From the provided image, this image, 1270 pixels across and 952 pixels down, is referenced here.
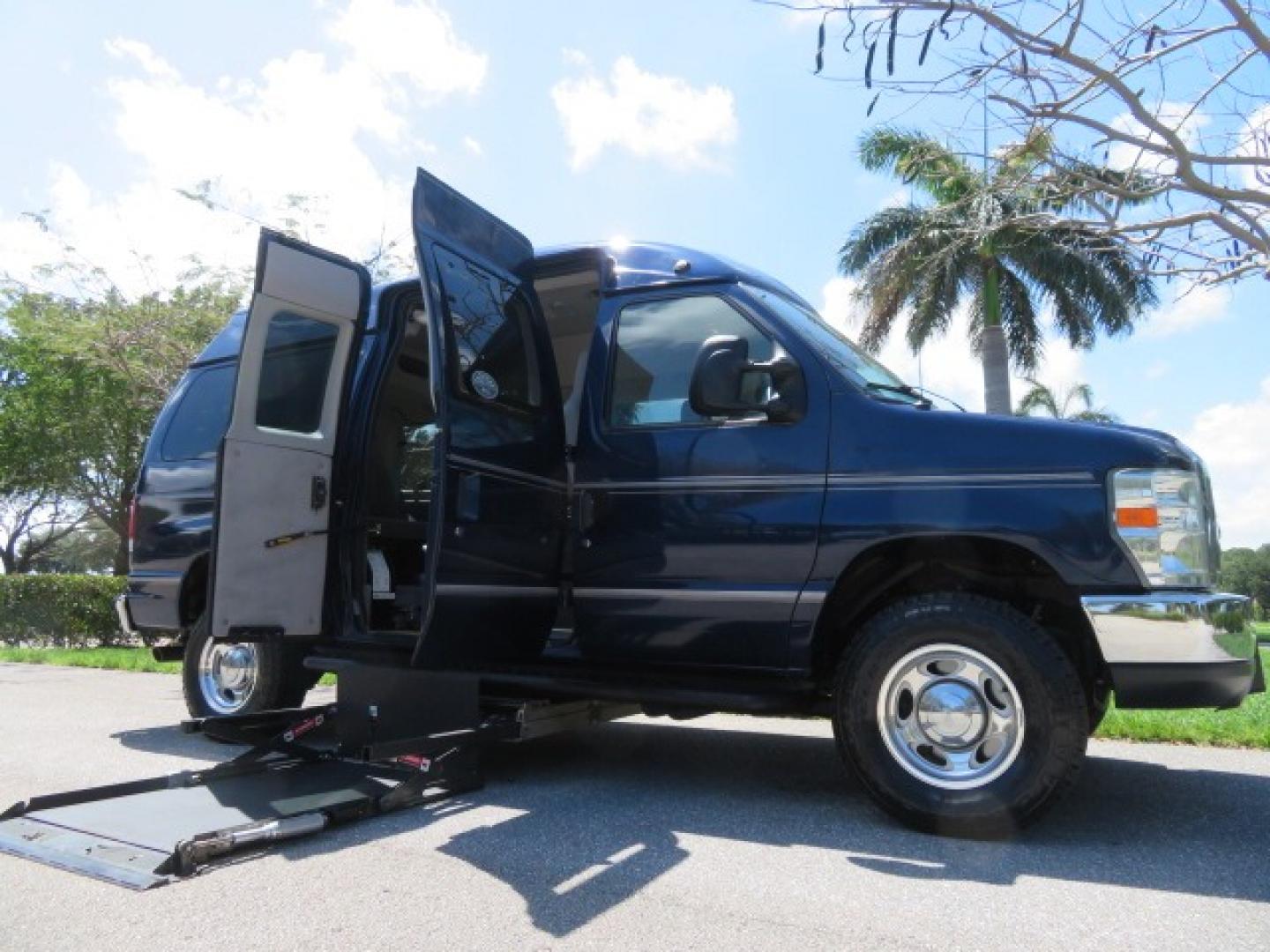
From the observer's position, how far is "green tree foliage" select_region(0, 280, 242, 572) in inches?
630

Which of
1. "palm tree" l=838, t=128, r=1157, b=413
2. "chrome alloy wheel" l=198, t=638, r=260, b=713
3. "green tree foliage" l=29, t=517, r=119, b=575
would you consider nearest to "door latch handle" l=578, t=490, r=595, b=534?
"chrome alloy wheel" l=198, t=638, r=260, b=713

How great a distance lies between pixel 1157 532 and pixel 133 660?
11.1 metres

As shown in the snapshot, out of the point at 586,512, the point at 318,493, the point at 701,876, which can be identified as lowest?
the point at 701,876

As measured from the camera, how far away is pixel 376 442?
617 cm

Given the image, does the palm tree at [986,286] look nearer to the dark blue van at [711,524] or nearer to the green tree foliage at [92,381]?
the green tree foliage at [92,381]

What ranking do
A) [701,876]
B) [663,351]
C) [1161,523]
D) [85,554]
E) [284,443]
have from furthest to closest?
[85,554]
[284,443]
[663,351]
[1161,523]
[701,876]

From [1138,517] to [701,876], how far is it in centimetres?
212

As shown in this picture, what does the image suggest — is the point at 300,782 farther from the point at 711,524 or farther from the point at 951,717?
the point at 951,717

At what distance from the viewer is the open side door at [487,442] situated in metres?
4.36

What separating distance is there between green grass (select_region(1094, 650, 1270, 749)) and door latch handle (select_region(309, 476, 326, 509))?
16.3ft

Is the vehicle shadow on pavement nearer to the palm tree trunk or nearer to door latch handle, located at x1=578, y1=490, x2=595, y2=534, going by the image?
door latch handle, located at x1=578, y1=490, x2=595, y2=534

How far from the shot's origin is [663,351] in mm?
4855

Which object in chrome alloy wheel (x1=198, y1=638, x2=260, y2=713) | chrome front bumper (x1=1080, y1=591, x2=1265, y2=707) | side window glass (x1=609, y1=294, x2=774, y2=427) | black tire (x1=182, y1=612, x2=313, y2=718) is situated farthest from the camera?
chrome alloy wheel (x1=198, y1=638, x2=260, y2=713)

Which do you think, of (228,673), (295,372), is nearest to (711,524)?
(295,372)
